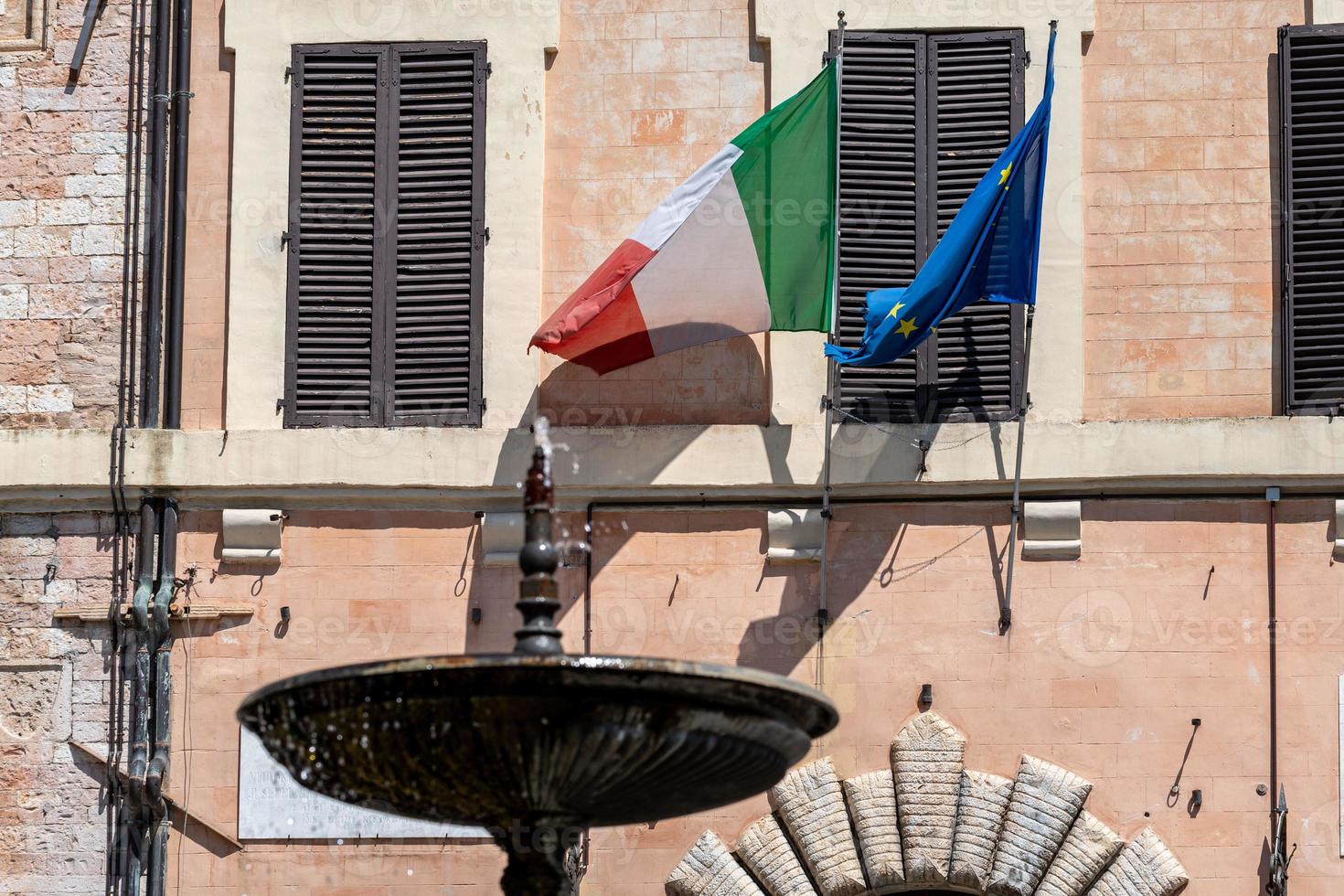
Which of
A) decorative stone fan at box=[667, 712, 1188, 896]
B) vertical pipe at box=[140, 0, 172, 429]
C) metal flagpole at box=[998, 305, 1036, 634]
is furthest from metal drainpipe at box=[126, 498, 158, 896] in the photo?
metal flagpole at box=[998, 305, 1036, 634]

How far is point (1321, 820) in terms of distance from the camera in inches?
541

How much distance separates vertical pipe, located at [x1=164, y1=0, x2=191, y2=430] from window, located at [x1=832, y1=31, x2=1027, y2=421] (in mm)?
3826

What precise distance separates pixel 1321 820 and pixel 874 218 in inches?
164

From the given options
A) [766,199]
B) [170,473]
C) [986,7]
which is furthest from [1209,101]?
[170,473]

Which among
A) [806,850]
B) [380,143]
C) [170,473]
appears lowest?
[806,850]

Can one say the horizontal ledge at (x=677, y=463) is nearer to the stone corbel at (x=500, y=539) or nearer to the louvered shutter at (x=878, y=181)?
the stone corbel at (x=500, y=539)

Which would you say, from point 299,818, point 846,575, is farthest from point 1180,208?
point 299,818

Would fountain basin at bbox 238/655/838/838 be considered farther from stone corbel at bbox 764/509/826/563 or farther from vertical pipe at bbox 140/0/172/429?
vertical pipe at bbox 140/0/172/429

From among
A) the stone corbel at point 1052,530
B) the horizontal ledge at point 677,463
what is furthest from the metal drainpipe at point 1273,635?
the stone corbel at point 1052,530

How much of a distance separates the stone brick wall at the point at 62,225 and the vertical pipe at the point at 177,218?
0.30 metres

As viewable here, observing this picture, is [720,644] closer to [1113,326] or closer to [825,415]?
[825,415]

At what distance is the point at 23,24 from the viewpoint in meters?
15.4

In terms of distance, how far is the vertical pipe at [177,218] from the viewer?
14.8 m

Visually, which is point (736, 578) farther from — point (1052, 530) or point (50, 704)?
point (50, 704)
